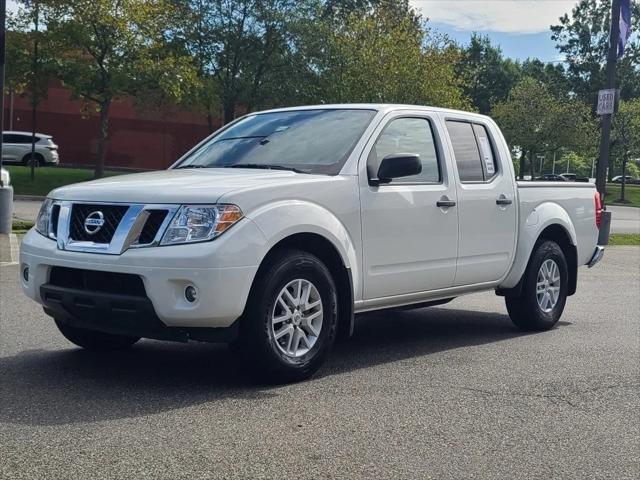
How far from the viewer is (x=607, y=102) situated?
17.2 m

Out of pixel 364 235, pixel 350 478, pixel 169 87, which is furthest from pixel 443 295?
pixel 169 87

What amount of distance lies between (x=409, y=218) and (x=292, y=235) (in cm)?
121

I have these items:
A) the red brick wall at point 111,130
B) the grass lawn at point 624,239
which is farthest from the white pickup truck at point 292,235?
the red brick wall at point 111,130

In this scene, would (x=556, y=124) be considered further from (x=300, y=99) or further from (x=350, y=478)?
(x=350, y=478)

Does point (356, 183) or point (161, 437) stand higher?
point (356, 183)

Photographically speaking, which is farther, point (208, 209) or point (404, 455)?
point (208, 209)

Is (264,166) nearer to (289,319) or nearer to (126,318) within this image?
(289,319)

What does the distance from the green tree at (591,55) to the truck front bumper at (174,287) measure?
2788 inches

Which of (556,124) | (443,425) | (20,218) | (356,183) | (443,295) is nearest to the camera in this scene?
(443,425)

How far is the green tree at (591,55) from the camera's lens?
2825 inches

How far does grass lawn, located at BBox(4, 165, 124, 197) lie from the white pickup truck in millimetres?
22711

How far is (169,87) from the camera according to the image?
2845 cm

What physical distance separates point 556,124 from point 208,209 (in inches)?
2101

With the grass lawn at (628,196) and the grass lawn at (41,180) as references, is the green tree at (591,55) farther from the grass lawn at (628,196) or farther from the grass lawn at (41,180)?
the grass lawn at (41,180)
